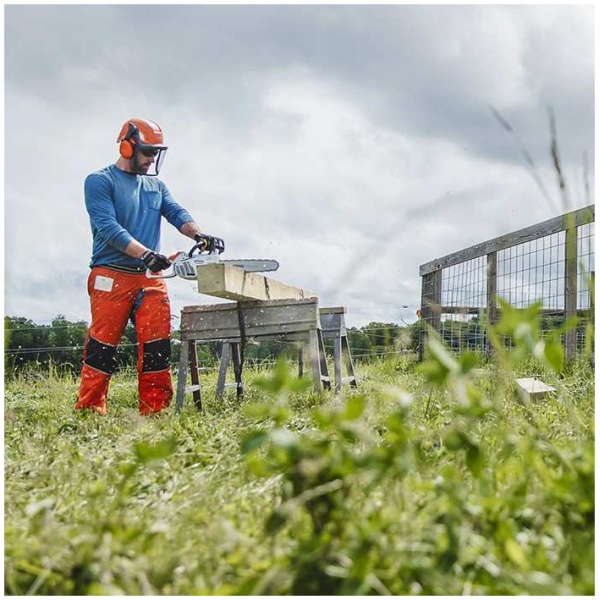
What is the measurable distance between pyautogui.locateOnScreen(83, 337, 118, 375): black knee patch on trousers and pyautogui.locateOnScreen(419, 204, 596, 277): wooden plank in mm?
3562

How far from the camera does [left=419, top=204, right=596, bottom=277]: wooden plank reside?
240 inches

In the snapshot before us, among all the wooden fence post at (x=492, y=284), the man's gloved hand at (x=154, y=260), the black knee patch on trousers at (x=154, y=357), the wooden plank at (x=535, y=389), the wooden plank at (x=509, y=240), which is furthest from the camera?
the wooden fence post at (x=492, y=284)

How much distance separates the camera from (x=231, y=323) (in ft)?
16.5

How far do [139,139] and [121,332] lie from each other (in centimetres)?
145

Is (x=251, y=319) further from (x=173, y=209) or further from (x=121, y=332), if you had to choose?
(x=173, y=209)

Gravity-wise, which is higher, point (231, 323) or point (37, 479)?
point (231, 323)

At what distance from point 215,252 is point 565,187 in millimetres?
3581

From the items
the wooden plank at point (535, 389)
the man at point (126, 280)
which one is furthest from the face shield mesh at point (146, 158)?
the wooden plank at point (535, 389)

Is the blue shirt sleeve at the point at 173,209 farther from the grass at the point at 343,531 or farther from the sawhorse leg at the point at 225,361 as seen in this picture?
the grass at the point at 343,531

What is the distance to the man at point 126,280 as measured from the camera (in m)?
4.89

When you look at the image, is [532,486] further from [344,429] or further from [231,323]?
[231,323]

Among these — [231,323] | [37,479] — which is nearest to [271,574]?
[37,479]

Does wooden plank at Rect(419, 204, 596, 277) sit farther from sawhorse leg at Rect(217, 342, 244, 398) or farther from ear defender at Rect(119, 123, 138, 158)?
ear defender at Rect(119, 123, 138, 158)

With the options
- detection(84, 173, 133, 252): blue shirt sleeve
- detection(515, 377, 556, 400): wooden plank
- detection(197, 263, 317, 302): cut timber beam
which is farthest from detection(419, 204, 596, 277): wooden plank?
detection(84, 173, 133, 252): blue shirt sleeve
